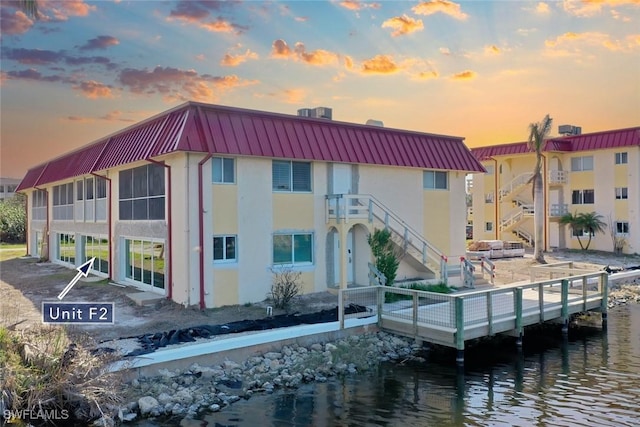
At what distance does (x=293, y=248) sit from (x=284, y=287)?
1.70 metres

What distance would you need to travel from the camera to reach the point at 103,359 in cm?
938

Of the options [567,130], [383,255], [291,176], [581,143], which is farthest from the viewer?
[567,130]

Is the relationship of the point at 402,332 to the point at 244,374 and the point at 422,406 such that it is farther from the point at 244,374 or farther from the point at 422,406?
the point at 244,374

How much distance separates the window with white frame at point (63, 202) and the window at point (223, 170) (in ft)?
48.4

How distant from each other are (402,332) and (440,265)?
709cm

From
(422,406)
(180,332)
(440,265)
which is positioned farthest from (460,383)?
(440,265)

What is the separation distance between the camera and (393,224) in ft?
65.0

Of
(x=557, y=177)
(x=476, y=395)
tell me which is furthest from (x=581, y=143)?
(x=476, y=395)

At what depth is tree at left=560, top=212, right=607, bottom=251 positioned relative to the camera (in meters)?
34.9

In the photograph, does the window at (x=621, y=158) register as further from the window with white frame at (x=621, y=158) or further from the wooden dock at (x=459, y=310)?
the wooden dock at (x=459, y=310)

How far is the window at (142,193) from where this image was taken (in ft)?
56.6

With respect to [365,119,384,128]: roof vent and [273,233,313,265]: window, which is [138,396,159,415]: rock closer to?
[273,233,313,265]: window

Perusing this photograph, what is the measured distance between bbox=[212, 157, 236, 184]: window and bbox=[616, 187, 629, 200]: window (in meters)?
30.3

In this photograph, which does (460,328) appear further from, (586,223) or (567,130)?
(567,130)
